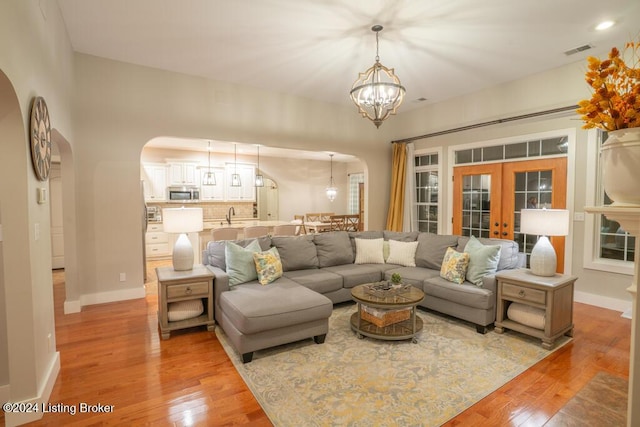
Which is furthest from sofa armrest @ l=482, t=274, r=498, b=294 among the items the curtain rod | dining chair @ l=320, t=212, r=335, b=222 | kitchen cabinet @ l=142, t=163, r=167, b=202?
kitchen cabinet @ l=142, t=163, r=167, b=202

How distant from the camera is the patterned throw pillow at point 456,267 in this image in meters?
3.64

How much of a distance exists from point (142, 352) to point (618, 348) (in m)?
4.47

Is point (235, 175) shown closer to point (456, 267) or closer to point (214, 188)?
point (214, 188)

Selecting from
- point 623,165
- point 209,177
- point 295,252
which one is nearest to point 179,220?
point 295,252

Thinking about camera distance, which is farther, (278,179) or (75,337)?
(278,179)

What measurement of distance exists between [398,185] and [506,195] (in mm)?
2070

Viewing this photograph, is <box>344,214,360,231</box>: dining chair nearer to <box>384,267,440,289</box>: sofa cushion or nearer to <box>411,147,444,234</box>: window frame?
<box>411,147,444,234</box>: window frame

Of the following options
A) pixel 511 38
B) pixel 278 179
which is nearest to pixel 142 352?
pixel 511 38

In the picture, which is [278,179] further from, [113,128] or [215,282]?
[215,282]

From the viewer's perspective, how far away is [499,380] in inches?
98.5

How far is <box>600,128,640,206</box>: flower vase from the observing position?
4.15 feet

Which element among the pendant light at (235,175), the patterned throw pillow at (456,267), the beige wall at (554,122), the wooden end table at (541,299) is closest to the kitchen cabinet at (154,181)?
the pendant light at (235,175)

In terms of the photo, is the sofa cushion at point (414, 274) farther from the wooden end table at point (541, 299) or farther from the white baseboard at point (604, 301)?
the white baseboard at point (604, 301)

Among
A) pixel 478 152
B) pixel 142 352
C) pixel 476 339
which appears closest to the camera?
pixel 142 352
